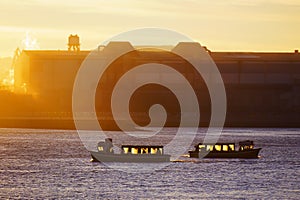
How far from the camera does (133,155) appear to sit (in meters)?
87.9

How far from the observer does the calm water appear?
66938 mm

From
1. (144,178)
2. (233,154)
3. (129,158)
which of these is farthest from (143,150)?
(144,178)

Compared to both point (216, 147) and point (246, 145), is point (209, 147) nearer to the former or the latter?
point (216, 147)

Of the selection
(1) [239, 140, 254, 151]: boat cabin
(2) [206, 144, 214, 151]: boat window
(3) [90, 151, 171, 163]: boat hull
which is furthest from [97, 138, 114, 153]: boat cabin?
(1) [239, 140, 254, 151]: boat cabin

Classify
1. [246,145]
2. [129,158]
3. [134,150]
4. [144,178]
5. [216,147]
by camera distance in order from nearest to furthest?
1. [144,178]
2. [129,158]
3. [134,150]
4. [246,145]
5. [216,147]

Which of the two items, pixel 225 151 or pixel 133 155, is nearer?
pixel 133 155

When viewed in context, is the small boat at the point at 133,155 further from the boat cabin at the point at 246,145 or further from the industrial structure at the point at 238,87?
the industrial structure at the point at 238,87

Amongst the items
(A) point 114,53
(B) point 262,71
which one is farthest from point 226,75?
(A) point 114,53

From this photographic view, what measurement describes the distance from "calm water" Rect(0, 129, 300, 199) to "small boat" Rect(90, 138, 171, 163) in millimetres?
1310

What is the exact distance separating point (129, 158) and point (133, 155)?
0.63 metres

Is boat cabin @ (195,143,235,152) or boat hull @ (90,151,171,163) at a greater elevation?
boat cabin @ (195,143,235,152)

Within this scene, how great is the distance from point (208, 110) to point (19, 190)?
110 metres

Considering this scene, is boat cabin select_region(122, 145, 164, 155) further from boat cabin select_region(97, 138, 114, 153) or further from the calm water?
the calm water

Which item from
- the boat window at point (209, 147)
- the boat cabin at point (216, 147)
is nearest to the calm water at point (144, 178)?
the boat cabin at point (216, 147)
